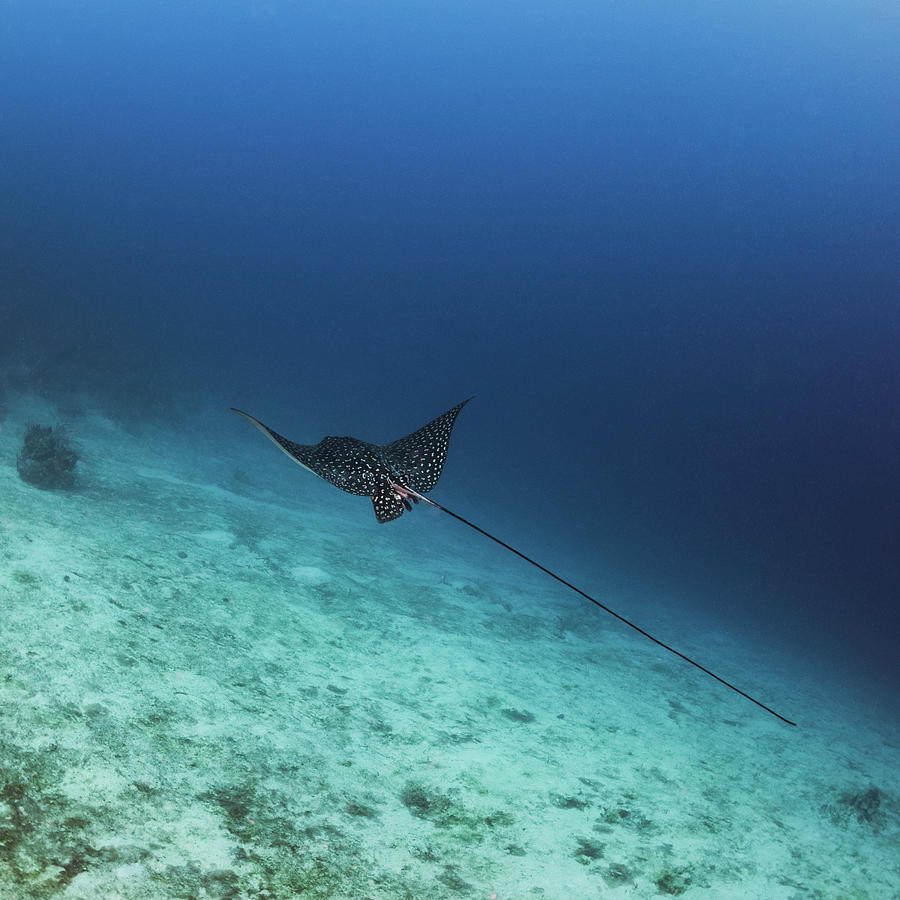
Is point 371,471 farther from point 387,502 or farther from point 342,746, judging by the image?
point 342,746

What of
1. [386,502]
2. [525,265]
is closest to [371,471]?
[386,502]

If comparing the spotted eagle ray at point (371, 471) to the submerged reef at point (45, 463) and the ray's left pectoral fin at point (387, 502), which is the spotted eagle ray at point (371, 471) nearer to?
the ray's left pectoral fin at point (387, 502)

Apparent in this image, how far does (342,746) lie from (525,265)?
287 ft

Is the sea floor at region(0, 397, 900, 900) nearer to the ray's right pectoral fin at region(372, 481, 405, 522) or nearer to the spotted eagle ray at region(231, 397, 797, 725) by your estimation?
the spotted eagle ray at region(231, 397, 797, 725)

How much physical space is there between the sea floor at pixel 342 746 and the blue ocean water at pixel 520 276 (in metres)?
2.14

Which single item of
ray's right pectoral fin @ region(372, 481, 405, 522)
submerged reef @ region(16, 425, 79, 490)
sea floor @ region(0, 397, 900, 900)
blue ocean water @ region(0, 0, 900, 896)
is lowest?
sea floor @ region(0, 397, 900, 900)

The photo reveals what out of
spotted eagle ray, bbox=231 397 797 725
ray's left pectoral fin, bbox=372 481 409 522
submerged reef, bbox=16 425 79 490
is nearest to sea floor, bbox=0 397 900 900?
submerged reef, bbox=16 425 79 490

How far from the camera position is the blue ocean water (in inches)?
856

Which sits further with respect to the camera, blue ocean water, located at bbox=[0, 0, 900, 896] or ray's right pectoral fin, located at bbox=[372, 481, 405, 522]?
blue ocean water, located at bbox=[0, 0, 900, 896]

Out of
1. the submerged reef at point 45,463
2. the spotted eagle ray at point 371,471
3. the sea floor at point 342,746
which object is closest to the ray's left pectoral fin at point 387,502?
the spotted eagle ray at point 371,471

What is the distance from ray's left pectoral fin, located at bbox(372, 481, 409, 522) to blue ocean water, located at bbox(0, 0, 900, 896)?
18.9 ft

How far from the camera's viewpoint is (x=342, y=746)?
12.4ft

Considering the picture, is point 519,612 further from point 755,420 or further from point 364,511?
point 755,420

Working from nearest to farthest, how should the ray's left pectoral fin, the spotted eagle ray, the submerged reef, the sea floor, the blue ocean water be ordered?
the sea floor → the spotted eagle ray → the ray's left pectoral fin → the submerged reef → the blue ocean water
